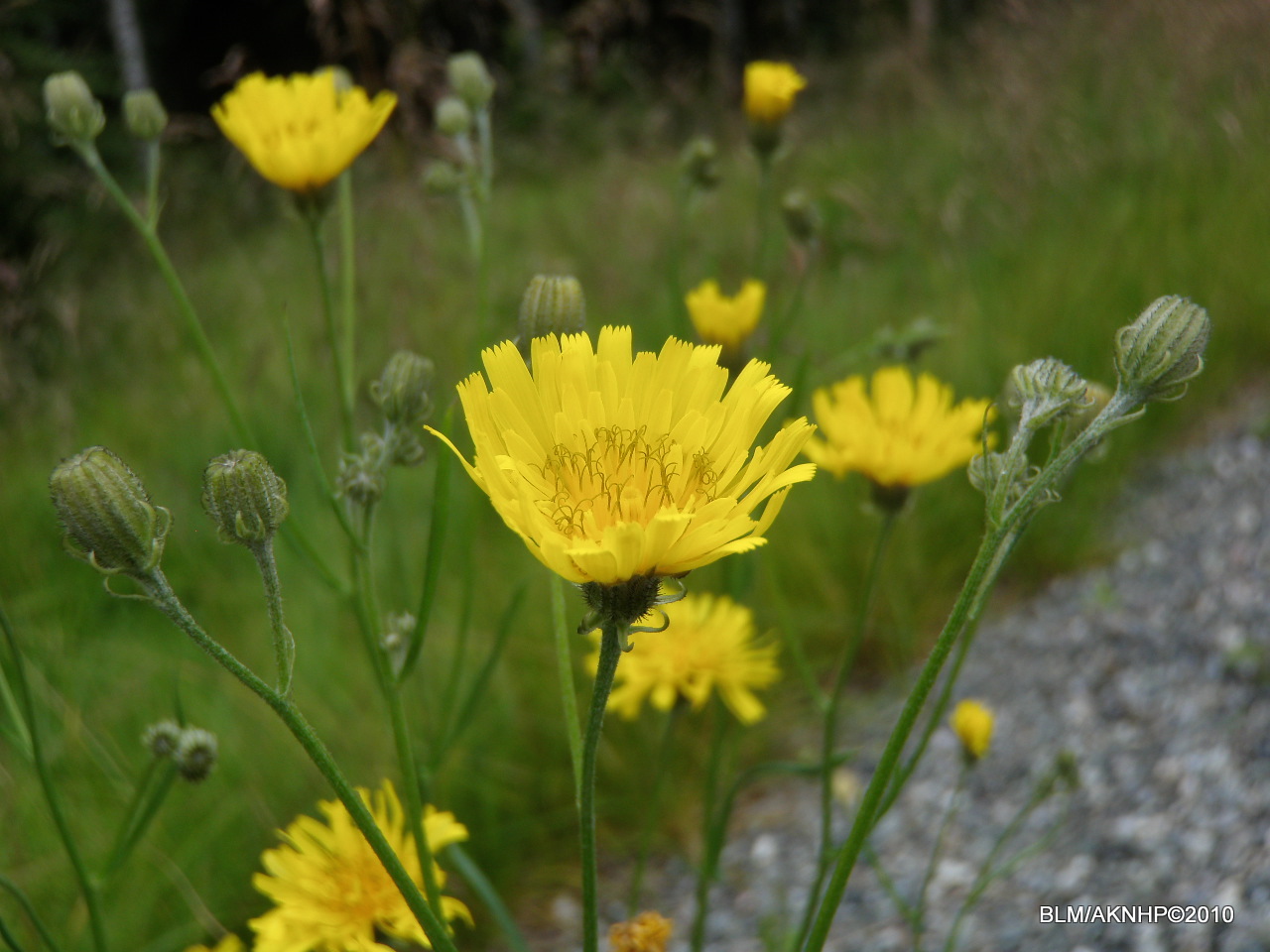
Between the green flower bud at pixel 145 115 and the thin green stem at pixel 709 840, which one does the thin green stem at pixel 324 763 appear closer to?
the thin green stem at pixel 709 840

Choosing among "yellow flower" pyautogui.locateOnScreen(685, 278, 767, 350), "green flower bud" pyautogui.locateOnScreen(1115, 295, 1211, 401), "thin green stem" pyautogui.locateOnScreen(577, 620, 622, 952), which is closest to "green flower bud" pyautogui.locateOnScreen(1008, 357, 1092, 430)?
"green flower bud" pyautogui.locateOnScreen(1115, 295, 1211, 401)

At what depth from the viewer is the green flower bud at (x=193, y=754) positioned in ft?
3.68

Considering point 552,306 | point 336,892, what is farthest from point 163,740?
point 552,306

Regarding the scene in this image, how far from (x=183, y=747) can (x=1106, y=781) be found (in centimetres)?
195

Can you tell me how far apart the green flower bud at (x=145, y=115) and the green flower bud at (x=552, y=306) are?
78 centimetres

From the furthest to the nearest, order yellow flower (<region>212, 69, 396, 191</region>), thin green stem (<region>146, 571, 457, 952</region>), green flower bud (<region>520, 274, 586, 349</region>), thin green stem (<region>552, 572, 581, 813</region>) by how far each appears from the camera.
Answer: yellow flower (<region>212, 69, 396, 191</region>) < green flower bud (<region>520, 274, 586, 349</region>) < thin green stem (<region>552, 572, 581, 813</region>) < thin green stem (<region>146, 571, 457, 952</region>)

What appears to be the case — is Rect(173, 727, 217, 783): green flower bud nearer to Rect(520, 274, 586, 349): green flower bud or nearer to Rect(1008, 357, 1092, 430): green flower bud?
Rect(520, 274, 586, 349): green flower bud

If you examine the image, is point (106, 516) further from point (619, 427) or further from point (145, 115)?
point (145, 115)

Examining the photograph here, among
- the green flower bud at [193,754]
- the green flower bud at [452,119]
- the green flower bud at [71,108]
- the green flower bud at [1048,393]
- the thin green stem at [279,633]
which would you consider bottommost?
the green flower bud at [193,754]

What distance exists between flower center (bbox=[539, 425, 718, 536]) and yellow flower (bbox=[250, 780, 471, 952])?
0.45 m

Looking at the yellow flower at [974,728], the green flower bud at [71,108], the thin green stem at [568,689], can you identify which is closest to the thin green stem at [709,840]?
the yellow flower at [974,728]

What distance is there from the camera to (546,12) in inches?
457

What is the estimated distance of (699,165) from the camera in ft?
6.05

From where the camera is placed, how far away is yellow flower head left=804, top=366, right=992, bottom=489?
145 cm
